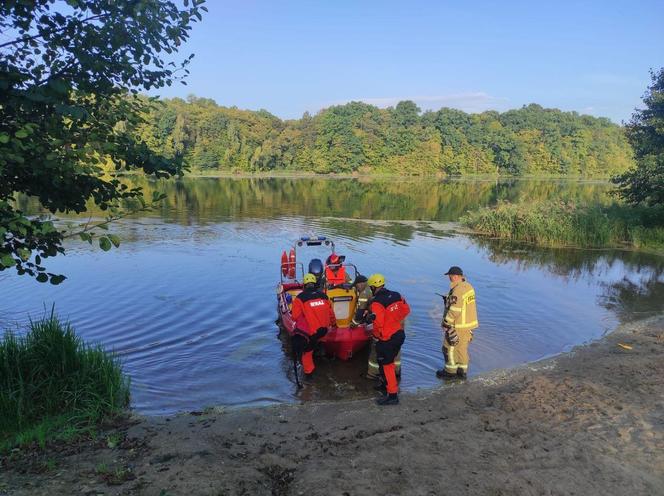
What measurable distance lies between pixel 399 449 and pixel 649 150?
23683mm

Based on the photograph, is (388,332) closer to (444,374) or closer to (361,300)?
(361,300)

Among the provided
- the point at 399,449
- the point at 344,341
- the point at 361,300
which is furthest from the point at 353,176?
the point at 399,449

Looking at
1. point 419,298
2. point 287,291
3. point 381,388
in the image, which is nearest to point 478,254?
point 419,298

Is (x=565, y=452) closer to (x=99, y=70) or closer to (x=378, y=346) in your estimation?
(x=378, y=346)

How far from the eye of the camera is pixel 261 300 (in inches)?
573

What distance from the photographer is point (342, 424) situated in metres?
6.73

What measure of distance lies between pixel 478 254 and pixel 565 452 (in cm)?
1681

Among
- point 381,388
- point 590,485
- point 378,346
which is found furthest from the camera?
point 381,388

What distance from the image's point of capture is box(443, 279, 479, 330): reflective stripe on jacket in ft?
27.9

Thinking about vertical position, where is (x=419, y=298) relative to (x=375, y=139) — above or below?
below

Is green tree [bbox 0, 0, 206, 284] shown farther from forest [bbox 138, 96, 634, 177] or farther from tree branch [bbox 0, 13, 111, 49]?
forest [bbox 138, 96, 634, 177]

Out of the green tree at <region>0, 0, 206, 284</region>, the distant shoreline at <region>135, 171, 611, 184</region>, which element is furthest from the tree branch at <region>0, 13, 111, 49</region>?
the distant shoreline at <region>135, 171, 611, 184</region>

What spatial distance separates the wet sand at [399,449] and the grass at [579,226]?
16.9 metres

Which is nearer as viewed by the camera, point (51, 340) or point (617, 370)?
point (51, 340)
